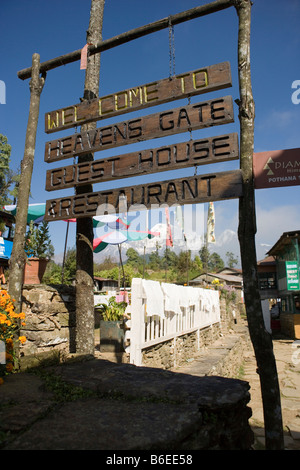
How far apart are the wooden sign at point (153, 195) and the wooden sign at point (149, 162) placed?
0.19 metres

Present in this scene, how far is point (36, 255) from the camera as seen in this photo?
5.99 m

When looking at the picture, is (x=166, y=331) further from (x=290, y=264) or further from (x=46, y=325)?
(x=290, y=264)

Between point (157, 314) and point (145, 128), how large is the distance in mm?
3453

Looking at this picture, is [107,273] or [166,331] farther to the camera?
[107,273]

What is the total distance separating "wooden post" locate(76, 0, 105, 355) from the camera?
15.1 feet

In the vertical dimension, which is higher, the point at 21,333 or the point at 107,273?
the point at 107,273

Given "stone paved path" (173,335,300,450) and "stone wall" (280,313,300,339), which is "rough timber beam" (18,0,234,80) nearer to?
"stone paved path" (173,335,300,450)

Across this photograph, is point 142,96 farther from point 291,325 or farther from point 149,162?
point 291,325

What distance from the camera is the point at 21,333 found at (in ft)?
14.9

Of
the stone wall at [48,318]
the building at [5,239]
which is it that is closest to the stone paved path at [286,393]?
the stone wall at [48,318]

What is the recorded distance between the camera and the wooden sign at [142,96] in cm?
393

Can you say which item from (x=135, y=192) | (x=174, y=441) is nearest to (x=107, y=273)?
(x=135, y=192)

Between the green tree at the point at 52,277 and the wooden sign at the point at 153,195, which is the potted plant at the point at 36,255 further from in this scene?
the green tree at the point at 52,277
